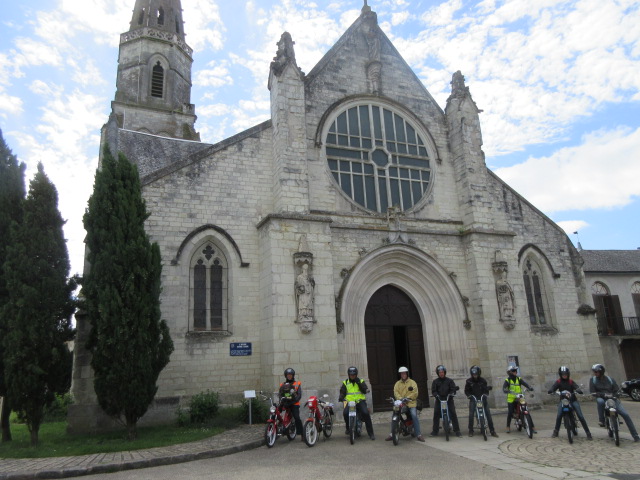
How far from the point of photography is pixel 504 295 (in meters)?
15.0

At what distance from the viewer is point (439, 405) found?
9.80 m

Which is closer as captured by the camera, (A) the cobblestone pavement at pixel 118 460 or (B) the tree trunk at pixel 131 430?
(A) the cobblestone pavement at pixel 118 460

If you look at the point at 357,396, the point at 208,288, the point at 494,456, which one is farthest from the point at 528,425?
the point at 208,288

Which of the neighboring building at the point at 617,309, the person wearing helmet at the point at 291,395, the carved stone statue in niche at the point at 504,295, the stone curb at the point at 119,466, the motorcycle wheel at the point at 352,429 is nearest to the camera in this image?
the stone curb at the point at 119,466

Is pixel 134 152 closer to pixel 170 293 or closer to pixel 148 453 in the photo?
pixel 170 293

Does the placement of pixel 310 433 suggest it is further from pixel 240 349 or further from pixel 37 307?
pixel 37 307

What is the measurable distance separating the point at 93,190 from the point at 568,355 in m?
15.9

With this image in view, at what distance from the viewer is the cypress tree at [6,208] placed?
10141 mm

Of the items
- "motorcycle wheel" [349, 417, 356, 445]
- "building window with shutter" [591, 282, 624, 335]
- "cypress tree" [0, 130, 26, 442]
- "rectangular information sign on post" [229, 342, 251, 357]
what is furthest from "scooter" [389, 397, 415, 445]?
"building window with shutter" [591, 282, 624, 335]

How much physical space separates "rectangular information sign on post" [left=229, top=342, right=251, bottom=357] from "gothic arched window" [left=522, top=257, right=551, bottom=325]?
33.3 feet

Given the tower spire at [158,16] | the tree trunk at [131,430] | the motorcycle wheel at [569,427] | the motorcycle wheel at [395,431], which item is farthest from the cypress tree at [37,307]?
the tower spire at [158,16]

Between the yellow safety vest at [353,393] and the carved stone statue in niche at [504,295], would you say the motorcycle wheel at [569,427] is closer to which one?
the yellow safety vest at [353,393]

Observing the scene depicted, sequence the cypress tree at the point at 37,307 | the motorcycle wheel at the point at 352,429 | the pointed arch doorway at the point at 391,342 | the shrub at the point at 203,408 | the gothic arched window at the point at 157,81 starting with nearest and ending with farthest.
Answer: the motorcycle wheel at the point at 352,429 < the cypress tree at the point at 37,307 < the shrub at the point at 203,408 < the pointed arch doorway at the point at 391,342 < the gothic arched window at the point at 157,81

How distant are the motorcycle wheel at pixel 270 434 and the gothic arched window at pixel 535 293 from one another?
11320 mm
